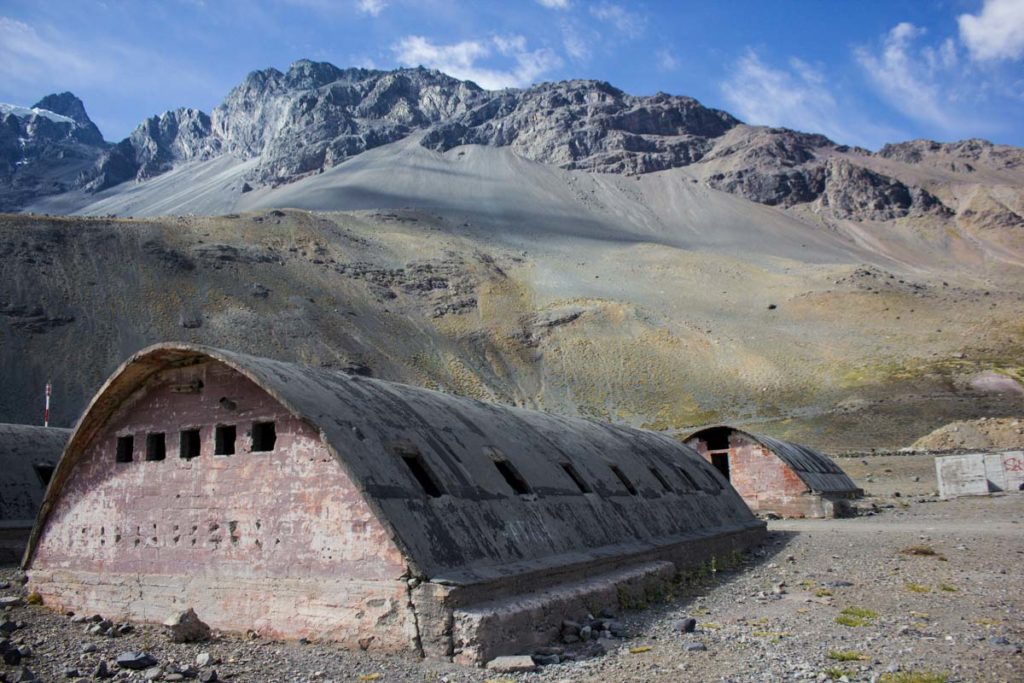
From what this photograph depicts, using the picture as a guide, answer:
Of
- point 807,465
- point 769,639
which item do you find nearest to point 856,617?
point 769,639

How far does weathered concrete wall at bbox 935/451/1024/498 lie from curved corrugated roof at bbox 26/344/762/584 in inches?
980

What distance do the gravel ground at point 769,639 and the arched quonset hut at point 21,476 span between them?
2892 mm

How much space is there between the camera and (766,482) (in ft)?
122

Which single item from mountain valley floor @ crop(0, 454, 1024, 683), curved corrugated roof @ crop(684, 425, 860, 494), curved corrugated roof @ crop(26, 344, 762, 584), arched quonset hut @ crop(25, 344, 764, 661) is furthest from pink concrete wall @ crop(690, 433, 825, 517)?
arched quonset hut @ crop(25, 344, 764, 661)

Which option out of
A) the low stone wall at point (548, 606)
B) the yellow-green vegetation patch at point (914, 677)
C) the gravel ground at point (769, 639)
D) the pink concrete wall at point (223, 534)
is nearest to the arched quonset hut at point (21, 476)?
the gravel ground at point (769, 639)

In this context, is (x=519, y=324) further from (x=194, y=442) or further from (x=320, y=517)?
(x=320, y=517)

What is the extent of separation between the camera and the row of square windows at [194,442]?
1420 cm

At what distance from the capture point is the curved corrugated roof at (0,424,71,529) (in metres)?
23.4

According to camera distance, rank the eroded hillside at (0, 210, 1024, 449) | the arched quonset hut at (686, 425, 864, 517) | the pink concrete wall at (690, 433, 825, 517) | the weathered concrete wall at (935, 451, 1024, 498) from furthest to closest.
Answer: the eroded hillside at (0, 210, 1024, 449), the weathered concrete wall at (935, 451, 1024, 498), the pink concrete wall at (690, 433, 825, 517), the arched quonset hut at (686, 425, 864, 517)

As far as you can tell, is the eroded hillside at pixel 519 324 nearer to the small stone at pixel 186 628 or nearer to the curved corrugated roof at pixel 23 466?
the curved corrugated roof at pixel 23 466

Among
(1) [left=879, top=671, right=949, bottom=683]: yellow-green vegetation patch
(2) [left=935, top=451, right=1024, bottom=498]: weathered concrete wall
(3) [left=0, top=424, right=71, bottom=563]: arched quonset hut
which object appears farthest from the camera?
(2) [left=935, top=451, right=1024, bottom=498]: weathered concrete wall

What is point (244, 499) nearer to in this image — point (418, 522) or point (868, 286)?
point (418, 522)

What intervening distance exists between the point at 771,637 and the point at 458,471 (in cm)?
569

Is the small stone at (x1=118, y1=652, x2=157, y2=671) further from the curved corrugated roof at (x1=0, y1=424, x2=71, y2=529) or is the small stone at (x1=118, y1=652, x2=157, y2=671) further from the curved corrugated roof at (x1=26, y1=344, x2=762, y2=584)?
the curved corrugated roof at (x1=0, y1=424, x2=71, y2=529)
